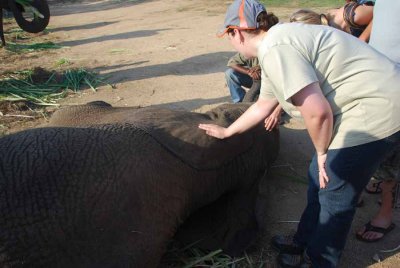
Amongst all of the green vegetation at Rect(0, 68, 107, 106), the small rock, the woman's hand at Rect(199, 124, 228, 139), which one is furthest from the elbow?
the green vegetation at Rect(0, 68, 107, 106)

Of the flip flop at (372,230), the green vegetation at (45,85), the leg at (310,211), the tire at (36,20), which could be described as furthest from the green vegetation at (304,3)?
the leg at (310,211)

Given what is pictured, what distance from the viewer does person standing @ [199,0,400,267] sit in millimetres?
1822

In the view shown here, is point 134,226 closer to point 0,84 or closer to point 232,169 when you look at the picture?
point 232,169

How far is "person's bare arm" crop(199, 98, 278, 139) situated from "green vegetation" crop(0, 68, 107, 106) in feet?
11.3

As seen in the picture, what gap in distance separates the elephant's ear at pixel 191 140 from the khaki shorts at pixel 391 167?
0.87 meters

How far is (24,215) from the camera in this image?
5.97 ft

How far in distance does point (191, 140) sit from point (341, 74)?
982 millimetres

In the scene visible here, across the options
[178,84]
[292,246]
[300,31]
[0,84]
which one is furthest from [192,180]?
[0,84]

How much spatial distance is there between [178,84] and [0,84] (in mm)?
2502

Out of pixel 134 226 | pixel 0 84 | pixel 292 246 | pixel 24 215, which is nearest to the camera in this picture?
pixel 24 215

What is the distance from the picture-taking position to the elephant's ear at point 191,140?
247 centimetres

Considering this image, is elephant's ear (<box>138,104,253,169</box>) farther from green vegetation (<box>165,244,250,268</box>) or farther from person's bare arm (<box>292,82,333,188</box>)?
person's bare arm (<box>292,82,333,188</box>)

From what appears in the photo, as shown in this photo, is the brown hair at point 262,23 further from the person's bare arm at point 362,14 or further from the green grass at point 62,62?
the green grass at point 62,62

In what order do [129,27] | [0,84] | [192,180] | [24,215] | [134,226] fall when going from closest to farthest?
[24,215] → [134,226] → [192,180] → [0,84] → [129,27]
